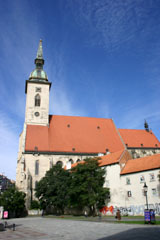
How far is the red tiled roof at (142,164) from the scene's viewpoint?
94.0 ft

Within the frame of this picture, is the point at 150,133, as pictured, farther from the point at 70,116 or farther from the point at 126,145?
the point at 70,116

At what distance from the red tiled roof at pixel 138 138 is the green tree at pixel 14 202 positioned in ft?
79.1

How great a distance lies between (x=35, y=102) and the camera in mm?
46438

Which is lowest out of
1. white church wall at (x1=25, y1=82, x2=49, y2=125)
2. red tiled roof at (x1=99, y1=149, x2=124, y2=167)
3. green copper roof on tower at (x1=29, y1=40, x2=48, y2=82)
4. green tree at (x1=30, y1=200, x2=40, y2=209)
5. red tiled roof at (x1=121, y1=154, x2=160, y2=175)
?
green tree at (x1=30, y1=200, x2=40, y2=209)

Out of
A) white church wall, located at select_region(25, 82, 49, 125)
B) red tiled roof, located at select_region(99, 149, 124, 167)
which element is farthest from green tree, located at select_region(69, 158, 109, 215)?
white church wall, located at select_region(25, 82, 49, 125)

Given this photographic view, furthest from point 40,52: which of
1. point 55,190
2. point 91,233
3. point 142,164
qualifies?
point 91,233

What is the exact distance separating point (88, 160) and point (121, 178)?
537 cm

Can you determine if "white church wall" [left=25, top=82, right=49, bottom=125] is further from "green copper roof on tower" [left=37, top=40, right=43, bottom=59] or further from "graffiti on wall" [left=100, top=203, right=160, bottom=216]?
"graffiti on wall" [left=100, top=203, right=160, bottom=216]

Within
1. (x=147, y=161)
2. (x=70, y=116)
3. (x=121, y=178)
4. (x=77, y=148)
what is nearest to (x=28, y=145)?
(x=77, y=148)

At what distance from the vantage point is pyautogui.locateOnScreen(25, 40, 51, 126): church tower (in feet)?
147

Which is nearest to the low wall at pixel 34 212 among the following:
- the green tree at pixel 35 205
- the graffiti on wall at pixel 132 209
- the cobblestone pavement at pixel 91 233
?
the green tree at pixel 35 205


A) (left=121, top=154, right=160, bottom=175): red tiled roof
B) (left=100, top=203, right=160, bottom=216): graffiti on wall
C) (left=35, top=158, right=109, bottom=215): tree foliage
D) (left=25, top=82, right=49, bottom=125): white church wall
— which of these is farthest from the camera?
(left=25, top=82, right=49, bottom=125): white church wall

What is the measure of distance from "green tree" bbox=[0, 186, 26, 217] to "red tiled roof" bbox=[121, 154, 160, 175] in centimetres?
1651

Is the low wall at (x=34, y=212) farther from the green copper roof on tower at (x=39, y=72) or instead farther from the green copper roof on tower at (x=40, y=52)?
the green copper roof on tower at (x=40, y=52)
